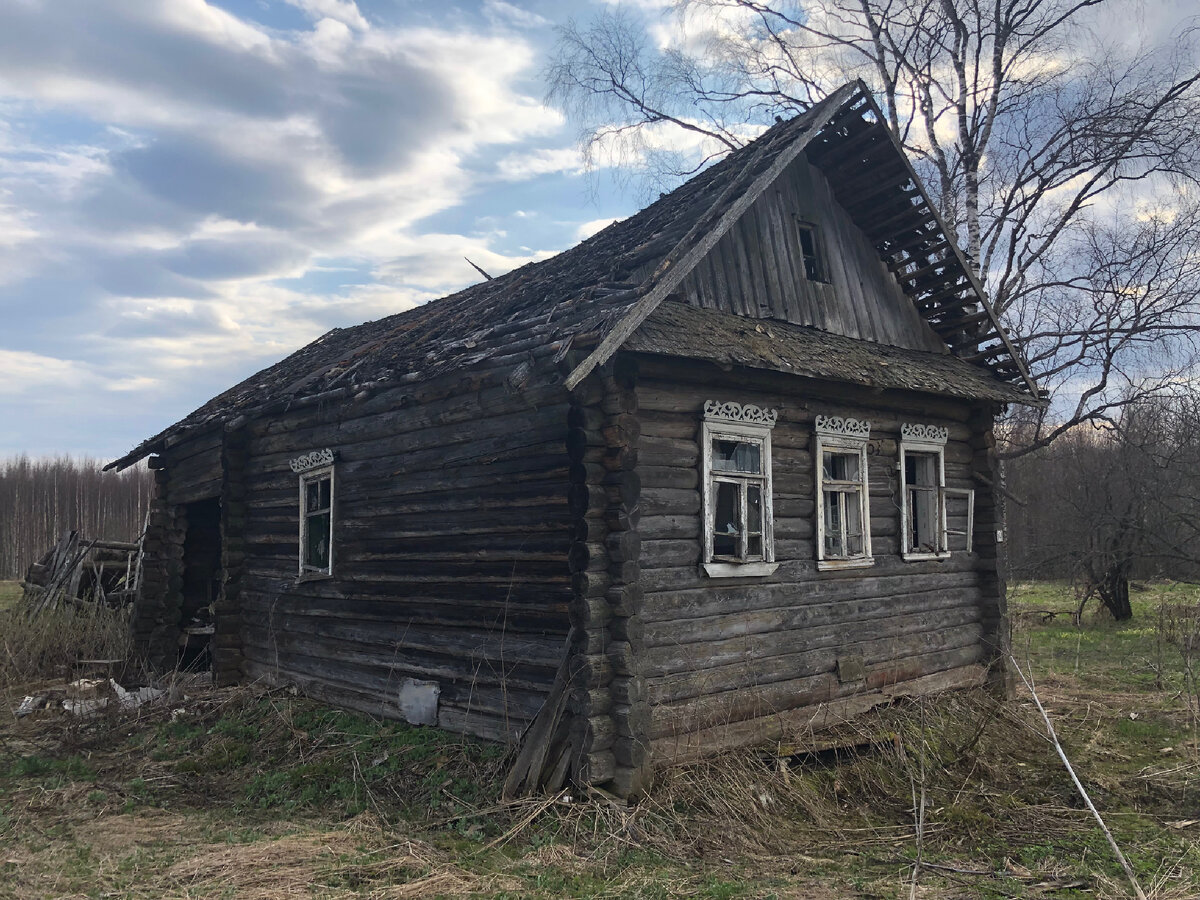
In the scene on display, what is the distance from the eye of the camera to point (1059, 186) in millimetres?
18266

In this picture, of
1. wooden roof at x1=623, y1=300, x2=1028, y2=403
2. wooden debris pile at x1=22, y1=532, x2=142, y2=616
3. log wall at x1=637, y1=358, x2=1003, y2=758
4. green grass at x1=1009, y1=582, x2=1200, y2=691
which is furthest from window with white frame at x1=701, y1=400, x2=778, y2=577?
wooden debris pile at x1=22, y1=532, x2=142, y2=616

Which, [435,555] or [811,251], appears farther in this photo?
[811,251]

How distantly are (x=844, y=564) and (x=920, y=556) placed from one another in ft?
5.58

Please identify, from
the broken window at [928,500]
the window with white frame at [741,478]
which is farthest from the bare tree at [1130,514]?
the window with white frame at [741,478]

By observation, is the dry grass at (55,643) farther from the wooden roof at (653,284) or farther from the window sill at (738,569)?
the window sill at (738,569)

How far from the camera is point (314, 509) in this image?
11.5m

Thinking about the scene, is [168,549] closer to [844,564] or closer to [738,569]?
[738,569]

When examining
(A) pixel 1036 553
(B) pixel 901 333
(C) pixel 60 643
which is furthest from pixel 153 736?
(A) pixel 1036 553

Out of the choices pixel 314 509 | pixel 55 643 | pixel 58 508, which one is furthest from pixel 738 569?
pixel 58 508

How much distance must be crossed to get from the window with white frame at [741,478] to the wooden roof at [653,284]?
155cm

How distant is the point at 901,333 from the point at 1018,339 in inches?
323

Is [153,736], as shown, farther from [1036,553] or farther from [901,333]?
[1036,553]

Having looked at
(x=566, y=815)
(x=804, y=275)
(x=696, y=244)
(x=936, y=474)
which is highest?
(x=804, y=275)

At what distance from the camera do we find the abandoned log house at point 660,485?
24.9 feet
